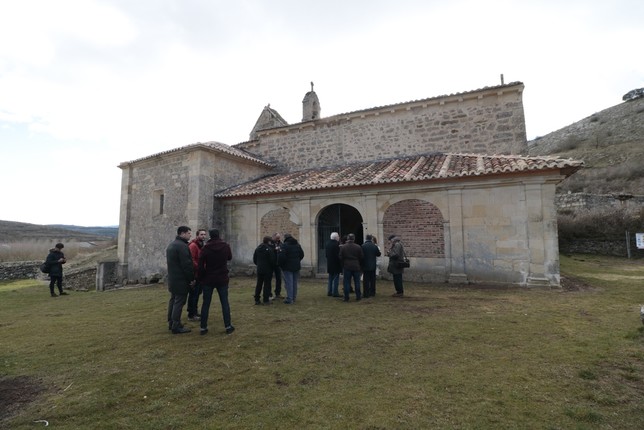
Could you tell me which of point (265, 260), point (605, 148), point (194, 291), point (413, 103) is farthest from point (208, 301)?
point (605, 148)

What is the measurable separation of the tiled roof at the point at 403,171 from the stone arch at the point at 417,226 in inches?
37.0

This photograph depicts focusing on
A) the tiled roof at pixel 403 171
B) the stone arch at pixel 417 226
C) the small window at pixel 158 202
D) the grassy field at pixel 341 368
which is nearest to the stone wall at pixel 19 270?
the small window at pixel 158 202

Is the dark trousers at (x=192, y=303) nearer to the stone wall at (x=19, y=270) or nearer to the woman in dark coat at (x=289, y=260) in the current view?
the woman in dark coat at (x=289, y=260)

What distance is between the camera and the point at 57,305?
9008 millimetres

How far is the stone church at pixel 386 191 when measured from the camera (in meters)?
9.14

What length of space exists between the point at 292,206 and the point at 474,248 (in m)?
6.28

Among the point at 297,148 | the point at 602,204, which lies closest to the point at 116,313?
the point at 297,148

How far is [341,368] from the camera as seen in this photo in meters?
3.94

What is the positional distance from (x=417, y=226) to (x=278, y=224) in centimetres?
509

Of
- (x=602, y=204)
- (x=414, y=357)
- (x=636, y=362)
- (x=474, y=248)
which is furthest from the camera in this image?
(x=602, y=204)

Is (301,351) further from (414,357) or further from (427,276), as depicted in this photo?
(427,276)

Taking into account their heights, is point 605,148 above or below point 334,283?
above

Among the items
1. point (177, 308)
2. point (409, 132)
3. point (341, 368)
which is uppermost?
point (409, 132)

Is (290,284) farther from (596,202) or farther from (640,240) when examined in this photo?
(596,202)
